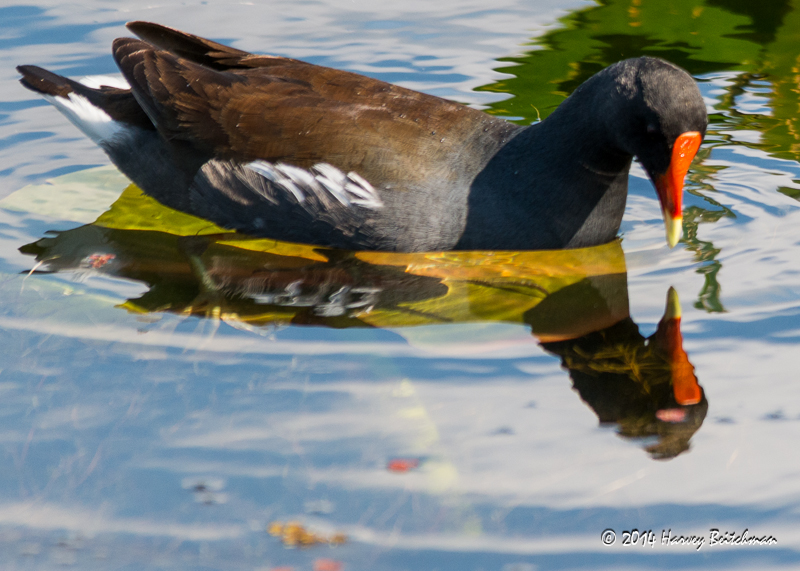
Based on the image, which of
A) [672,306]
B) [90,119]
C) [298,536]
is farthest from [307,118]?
[298,536]

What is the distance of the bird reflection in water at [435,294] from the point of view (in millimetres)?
3361

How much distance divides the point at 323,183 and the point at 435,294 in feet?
2.47

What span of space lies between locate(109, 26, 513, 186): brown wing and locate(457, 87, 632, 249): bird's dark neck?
174 mm

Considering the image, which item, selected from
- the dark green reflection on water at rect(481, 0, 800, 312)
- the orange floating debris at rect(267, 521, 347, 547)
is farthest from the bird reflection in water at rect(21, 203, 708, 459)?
the orange floating debris at rect(267, 521, 347, 547)

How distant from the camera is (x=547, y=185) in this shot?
14.1 feet

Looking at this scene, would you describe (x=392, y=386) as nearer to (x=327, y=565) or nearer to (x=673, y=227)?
(x=327, y=565)

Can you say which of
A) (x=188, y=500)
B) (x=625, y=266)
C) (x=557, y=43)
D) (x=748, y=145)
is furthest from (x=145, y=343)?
(x=557, y=43)

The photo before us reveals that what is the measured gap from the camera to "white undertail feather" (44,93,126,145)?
4914 millimetres

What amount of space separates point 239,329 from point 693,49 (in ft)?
15.0

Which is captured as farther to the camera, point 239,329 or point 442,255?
point 442,255

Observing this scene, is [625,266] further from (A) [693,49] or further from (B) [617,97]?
(A) [693,49]

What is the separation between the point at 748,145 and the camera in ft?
17.6

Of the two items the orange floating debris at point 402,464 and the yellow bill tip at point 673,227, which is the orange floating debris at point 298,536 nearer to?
the orange floating debris at point 402,464

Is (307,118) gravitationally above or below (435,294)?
above
